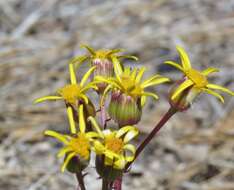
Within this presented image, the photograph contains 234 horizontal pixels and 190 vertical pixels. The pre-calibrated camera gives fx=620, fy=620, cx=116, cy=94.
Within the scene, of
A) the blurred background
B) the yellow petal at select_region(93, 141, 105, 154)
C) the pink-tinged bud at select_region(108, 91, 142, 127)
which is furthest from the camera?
the blurred background

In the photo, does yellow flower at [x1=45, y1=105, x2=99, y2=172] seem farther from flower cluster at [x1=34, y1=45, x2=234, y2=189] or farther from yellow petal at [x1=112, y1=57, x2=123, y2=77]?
yellow petal at [x1=112, y1=57, x2=123, y2=77]

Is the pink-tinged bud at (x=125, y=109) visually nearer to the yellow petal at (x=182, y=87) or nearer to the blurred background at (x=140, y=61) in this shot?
the yellow petal at (x=182, y=87)

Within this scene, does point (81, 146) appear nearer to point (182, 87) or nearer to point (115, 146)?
point (115, 146)

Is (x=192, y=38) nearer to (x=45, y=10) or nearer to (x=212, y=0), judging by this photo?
(x=212, y=0)

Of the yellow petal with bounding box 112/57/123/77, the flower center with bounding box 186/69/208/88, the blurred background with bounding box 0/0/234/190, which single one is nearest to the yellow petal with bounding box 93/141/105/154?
the yellow petal with bounding box 112/57/123/77

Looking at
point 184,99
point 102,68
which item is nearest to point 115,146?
point 184,99

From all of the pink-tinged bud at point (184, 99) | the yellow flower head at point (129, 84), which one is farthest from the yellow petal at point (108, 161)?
A: the pink-tinged bud at point (184, 99)
